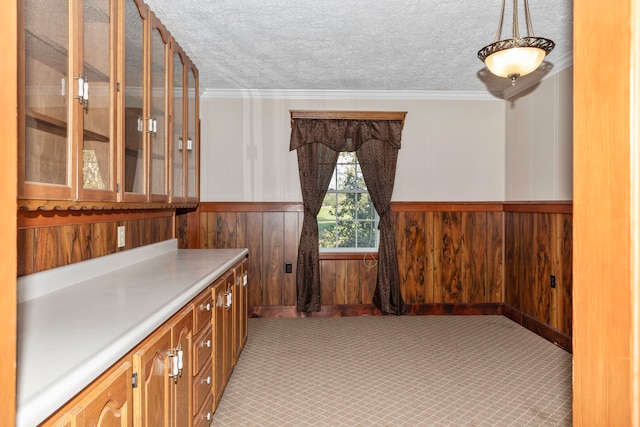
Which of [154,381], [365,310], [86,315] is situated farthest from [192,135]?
[365,310]

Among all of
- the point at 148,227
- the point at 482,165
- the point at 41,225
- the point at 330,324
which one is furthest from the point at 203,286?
the point at 482,165

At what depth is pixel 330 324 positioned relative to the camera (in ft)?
14.0

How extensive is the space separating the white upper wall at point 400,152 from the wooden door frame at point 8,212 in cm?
410

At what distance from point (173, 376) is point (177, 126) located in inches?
74.4

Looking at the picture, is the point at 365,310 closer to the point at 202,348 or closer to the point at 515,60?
the point at 202,348

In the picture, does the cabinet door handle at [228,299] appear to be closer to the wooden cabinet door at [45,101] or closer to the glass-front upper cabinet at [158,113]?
the glass-front upper cabinet at [158,113]

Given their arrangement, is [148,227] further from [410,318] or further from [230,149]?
[410,318]

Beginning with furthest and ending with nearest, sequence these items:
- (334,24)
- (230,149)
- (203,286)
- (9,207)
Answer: (230,149), (334,24), (203,286), (9,207)

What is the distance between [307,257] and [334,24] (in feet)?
7.90

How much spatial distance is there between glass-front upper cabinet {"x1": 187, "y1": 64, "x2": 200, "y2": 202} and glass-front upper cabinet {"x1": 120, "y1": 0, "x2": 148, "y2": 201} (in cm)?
94

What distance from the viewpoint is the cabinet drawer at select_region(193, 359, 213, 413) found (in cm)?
188

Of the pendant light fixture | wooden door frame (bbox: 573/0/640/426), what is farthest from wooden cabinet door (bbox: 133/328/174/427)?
the pendant light fixture

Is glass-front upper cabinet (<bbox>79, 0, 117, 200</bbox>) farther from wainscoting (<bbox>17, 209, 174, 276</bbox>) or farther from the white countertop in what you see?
the white countertop

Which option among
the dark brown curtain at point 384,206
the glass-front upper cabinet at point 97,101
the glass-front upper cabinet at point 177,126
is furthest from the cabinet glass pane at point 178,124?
the dark brown curtain at point 384,206
